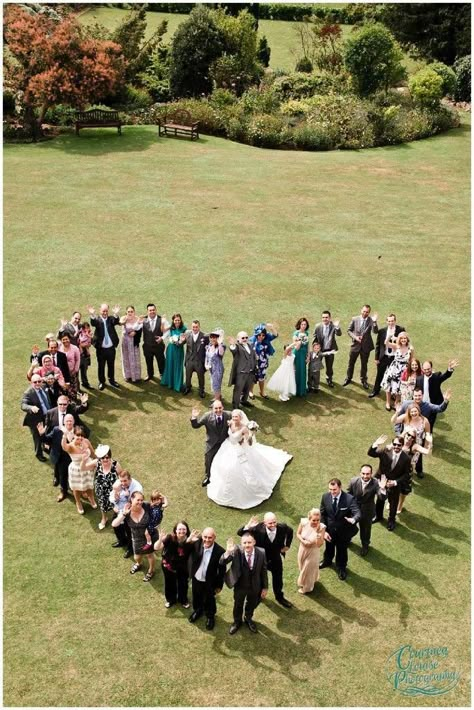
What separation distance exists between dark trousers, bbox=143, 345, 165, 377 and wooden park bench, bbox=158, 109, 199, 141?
1800 centimetres

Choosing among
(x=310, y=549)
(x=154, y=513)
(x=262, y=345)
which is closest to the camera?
(x=310, y=549)

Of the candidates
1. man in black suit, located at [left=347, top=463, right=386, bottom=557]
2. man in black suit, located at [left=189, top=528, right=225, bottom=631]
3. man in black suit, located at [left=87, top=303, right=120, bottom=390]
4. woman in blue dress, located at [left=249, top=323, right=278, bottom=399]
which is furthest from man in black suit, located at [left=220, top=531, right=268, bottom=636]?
man in black suit, located at [left=87, top=303, right=120, bottom=390]

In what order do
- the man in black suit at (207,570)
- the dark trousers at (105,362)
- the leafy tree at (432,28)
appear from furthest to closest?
the leafy tree at (432,28), the dark trousers at (105,362), the man in black suit at (207,570)

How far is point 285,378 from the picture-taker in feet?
44.8

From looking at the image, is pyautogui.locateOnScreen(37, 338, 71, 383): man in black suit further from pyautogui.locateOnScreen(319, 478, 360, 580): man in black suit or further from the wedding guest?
pyautogui.locateOnScreen(319, 478, 360, 580): man in black suit

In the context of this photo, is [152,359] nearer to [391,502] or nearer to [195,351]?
[195,351]

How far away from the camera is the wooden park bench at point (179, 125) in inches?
1173

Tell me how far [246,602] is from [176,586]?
0.95 m

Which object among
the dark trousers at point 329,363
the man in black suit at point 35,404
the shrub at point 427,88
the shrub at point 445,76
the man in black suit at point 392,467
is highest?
the shrub at point 445,76

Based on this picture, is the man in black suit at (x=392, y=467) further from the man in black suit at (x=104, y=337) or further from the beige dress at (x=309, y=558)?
the man in black suit at (x=104, y=337)

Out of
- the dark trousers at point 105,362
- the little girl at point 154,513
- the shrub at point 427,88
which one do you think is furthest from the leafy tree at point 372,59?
the little girl at point 154,513

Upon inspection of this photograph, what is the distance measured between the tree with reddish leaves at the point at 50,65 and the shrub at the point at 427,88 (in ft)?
43.5

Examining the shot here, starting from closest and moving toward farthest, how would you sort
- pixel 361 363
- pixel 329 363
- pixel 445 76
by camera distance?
pixel 329 363, pixel 361 363, pixel 445 76

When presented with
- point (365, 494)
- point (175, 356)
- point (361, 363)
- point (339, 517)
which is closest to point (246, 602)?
point (339, 517)
